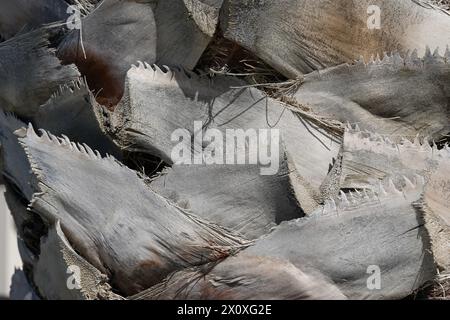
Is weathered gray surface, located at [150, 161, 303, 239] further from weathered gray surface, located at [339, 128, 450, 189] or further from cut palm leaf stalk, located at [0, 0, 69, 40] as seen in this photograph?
cut palm leaf stalk, located at [0, 0, 69, 40]

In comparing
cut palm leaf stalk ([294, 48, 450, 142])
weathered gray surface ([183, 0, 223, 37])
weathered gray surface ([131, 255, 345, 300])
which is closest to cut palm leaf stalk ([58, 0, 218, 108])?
weathered gray surface ([183, 0, 223, 37])

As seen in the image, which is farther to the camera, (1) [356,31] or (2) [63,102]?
(2) [63,102]

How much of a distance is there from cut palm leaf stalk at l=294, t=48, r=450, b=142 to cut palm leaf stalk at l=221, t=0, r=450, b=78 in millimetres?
32

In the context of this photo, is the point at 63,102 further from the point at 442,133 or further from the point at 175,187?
the point at 442,133

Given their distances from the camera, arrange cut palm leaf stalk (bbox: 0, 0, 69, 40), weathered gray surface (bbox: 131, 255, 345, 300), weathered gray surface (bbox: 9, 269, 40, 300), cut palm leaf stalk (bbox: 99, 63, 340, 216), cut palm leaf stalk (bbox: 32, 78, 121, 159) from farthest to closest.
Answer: weathered gray surface (bbox: 9, 269, 40, 300) → cut palm leaf stalk (bbox: 0, 0, 69, 40) → cut palm leaf stalk (bbox: 32, 78, 121, 159) → cut palm leaf stalk (bbox: 99, 63, 340, 216) → weathered gray surface (bbox: 131, 255, 345, 300)

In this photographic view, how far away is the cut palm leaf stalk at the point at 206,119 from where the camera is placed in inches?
57.6

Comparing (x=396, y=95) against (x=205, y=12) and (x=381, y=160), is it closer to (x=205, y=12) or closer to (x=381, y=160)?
(x=381, y=160)

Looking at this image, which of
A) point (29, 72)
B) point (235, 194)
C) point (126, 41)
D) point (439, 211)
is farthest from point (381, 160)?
point (29, 72)

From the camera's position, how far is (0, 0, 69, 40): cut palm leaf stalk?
1.72 m

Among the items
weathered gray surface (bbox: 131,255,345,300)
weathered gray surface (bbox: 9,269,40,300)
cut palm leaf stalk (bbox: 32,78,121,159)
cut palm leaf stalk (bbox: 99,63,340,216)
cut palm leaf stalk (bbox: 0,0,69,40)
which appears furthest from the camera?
weathered gray surface (bbox: 9,269,40,300)

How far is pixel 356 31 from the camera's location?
1.49 meters

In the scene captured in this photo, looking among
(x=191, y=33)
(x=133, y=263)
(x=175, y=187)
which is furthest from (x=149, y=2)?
(x=133, y=263)

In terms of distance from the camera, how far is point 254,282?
1.36 m

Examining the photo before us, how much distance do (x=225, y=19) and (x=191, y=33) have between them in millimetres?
69
